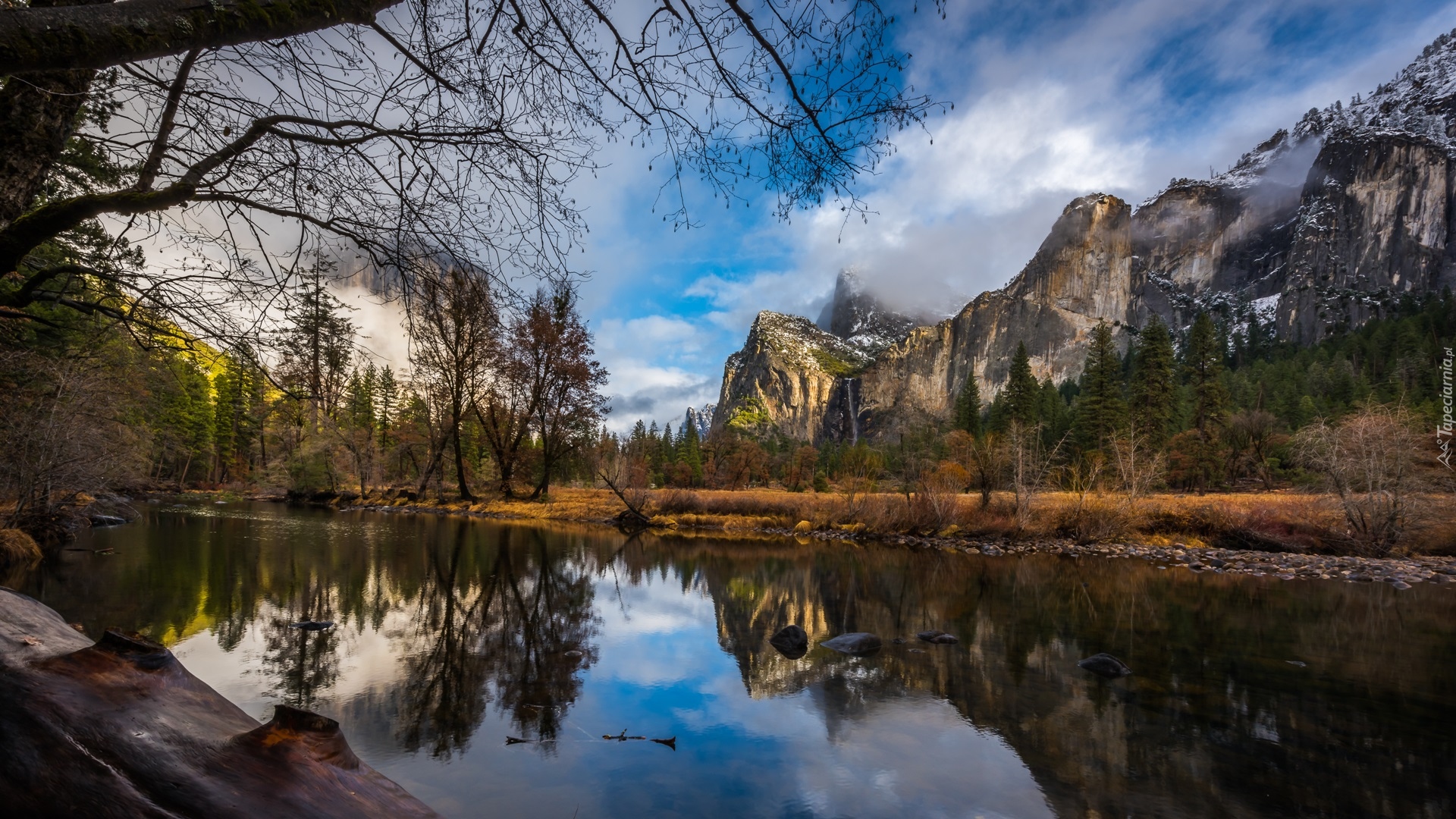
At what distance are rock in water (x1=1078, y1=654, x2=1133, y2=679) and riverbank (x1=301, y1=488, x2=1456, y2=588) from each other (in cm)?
1113

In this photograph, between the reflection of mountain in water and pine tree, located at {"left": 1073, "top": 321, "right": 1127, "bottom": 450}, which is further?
pine tree, located at {"left": 1073, "top": 321, "right": 1127, "bottom": 450}

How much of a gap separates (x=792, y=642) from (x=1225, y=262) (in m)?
212

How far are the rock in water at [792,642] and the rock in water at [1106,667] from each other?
3217 mm

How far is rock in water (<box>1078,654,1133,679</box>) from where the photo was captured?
6.87 metres

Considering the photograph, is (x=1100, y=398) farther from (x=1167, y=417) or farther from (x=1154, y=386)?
(x=1167, y=417)

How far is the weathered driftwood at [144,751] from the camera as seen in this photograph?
6.38 feet

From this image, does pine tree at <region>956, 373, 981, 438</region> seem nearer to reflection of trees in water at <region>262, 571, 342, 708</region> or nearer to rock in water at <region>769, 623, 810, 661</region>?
rock in water at <region>769, 623, 810, 661</region>

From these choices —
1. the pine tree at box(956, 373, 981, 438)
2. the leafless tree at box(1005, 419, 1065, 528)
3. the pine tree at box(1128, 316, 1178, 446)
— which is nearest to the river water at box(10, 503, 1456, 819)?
the leafless tree at box(1005, 419, 1065, 528)

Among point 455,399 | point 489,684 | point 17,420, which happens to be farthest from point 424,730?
point 455,399

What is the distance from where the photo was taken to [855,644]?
304 inches

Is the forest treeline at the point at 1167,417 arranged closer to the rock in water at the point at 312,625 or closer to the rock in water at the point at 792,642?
the rock in water at the point at 792,642

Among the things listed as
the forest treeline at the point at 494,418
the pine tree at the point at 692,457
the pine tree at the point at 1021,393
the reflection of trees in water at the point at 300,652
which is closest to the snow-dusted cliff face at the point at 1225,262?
the forest treeline at the point at 494,418

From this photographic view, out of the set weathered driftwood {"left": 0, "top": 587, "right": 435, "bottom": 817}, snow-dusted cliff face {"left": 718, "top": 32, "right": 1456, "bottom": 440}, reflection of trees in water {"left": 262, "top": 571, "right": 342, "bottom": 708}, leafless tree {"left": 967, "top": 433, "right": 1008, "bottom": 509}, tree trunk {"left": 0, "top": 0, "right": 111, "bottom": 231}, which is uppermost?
snow-dusted cliff face {"left": 718, "top": 32, "right": 1456, "bottom": 440}

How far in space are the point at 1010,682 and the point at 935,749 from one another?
2139 mm
